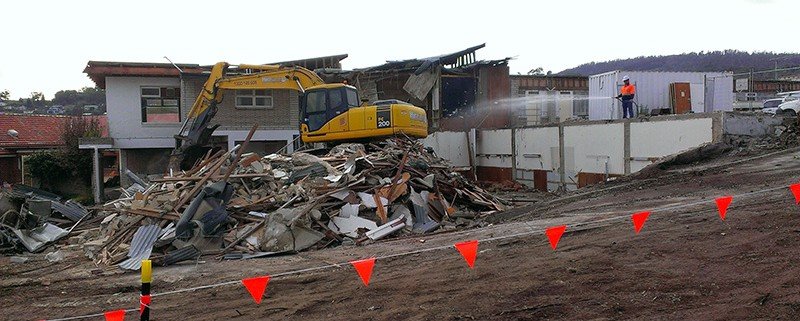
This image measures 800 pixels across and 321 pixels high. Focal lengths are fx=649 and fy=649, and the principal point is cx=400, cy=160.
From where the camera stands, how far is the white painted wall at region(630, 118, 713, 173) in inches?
616

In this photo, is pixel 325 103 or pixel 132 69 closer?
pixel 325 103

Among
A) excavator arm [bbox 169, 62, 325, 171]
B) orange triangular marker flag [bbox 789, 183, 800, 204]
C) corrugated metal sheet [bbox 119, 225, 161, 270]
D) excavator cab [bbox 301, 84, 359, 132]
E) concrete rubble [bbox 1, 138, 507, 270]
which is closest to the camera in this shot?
orange triangular marker flag [bbox 789, 183, 800, 204]

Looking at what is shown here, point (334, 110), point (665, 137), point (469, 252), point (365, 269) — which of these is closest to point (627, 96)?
point (665, 137)

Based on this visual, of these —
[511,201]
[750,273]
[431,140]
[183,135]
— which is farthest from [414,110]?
[750,273]

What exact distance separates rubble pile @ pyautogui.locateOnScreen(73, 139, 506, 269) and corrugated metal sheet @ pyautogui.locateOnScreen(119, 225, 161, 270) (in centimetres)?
2

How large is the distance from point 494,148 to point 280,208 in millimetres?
14869

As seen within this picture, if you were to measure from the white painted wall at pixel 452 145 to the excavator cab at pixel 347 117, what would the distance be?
9123 mm

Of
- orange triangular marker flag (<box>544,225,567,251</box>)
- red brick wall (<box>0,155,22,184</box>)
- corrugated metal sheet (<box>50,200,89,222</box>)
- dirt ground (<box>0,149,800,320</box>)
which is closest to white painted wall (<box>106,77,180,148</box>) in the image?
corrugated metal sheet (<box>50,200,89,222</box>)

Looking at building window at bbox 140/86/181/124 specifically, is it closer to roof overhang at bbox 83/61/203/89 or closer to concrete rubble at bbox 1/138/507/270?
roof overhang at bbox 83/61/203/89

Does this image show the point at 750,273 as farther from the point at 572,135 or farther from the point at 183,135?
the point at 183,135

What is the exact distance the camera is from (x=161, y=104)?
26969 millimetres

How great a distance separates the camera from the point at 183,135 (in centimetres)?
2170

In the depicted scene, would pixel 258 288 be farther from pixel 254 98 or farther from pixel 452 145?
pixel 452 145

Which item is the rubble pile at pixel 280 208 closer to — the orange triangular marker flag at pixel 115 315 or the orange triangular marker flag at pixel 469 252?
the orange triangular marker flag at pixel 469 252
